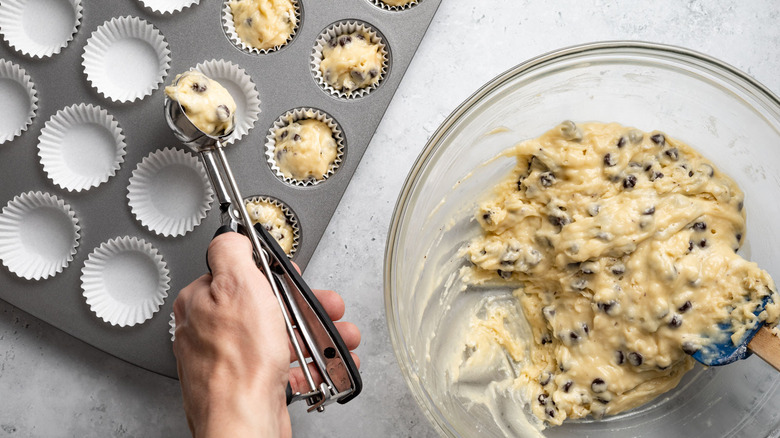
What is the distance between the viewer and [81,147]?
2596mm

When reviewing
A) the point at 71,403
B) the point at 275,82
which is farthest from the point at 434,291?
the point at 71,403

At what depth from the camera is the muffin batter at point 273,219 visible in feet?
8.14

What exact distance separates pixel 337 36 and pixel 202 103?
2.27ft

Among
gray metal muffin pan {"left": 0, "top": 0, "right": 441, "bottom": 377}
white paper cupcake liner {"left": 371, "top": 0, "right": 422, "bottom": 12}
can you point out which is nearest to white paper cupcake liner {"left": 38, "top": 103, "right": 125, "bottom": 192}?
gray metal muffin pan {"left": 0, "top": 0, "right": 441, "bottom": 377}

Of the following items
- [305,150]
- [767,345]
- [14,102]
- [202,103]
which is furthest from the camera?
[14,102]

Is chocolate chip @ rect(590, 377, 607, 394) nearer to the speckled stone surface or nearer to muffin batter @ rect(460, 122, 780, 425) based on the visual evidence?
muffin batter @ rect(460, 122, 780, 425)

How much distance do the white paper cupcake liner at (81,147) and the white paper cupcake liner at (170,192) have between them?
4.9 inches

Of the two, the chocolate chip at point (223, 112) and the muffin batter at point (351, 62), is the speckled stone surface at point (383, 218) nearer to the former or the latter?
the muffin batter at point (351, 62)

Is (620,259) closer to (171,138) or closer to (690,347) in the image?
(690,347)

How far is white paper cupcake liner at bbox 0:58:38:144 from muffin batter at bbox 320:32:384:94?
1222 mm

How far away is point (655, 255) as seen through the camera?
2.03 metres

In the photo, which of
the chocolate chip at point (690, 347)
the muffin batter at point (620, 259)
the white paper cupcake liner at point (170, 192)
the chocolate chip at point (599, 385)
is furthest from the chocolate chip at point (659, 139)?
the white paper cupcake liner at point (170, 192)

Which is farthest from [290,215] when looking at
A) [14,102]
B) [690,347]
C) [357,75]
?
[690,347]

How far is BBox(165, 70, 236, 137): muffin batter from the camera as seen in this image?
2205mm
